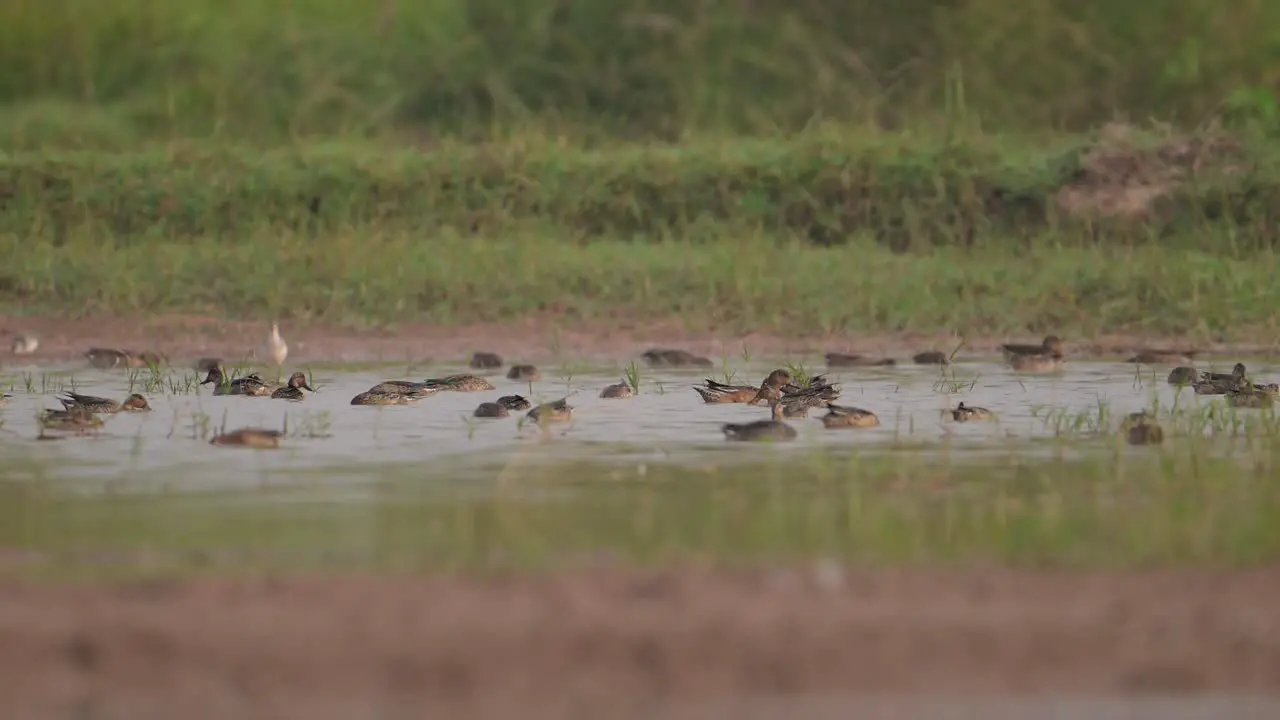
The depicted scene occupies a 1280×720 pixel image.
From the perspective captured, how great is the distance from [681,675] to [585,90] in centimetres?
1542

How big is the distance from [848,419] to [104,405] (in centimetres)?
317

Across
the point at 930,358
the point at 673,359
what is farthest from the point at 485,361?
the point at 930,358

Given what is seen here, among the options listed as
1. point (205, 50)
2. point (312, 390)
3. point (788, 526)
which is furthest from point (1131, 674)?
point (205, 50)

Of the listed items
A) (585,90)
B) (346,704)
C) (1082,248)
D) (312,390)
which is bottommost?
(346,704)

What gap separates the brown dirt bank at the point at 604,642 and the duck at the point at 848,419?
358 cm

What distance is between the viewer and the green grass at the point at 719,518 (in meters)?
6.43

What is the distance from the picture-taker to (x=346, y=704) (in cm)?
483

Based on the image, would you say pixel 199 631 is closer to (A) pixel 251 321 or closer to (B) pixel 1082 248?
(A) pixel 251 321

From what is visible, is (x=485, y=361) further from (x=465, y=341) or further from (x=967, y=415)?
(x=967, y=415)

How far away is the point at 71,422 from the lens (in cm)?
940

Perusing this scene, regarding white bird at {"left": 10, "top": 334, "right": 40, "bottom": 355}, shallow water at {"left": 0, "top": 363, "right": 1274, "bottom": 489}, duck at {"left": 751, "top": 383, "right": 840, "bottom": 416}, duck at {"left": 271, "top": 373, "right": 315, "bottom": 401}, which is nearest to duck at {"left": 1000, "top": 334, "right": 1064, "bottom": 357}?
shallow water at {"left": 0, "top": 363, "right": 1274, "bottom": 489}

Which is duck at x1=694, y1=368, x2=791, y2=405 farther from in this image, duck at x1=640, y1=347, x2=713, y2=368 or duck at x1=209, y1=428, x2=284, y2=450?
duck at x1=209, y1=428, x2=284, y2=450

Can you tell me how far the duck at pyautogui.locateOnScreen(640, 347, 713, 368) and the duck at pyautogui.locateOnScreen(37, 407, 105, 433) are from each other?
391 cm

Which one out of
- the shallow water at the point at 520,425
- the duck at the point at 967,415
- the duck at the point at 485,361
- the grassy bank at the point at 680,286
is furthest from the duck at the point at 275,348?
the duck at the point at 967,415
